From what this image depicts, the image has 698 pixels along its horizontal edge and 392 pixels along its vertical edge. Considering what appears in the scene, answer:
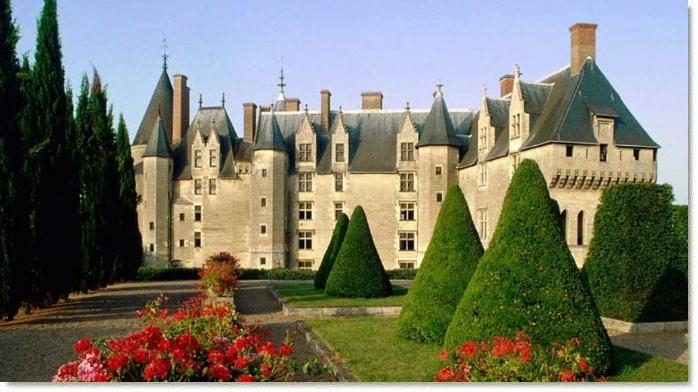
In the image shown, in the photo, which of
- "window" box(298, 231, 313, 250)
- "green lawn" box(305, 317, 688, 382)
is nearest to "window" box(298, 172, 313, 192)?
"window" box(298, 231, 313, 250)

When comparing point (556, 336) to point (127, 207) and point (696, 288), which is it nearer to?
point (696, 288)

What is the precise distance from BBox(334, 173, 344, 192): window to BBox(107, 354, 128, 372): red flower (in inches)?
1067

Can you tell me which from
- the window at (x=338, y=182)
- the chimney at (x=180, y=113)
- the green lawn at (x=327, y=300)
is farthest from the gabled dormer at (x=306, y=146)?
the green lawn at (x=327, y=300)

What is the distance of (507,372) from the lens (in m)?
6.17

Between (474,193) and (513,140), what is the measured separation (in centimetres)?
391

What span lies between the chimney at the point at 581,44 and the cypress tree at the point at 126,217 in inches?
673

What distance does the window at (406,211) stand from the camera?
1277 inches

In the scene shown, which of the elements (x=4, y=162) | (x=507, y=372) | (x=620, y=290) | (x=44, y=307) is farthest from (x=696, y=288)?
(x=44, y=307)

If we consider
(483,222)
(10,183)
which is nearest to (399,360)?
(10,183)

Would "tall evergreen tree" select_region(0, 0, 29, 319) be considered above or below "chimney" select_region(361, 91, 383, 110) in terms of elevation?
below

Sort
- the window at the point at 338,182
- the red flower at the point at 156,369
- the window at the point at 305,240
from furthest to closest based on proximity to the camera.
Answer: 1. the window at the point at 305,240
2. the window at the point at 338,182
3. the red flower at the point at 156,369

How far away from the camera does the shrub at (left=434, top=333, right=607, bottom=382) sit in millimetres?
6168

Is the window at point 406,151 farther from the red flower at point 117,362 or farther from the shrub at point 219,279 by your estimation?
the red flower at point 117,362

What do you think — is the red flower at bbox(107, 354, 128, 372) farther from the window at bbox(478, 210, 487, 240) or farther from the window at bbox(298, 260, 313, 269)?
the window at bbox(298, 260, 313, 269)
